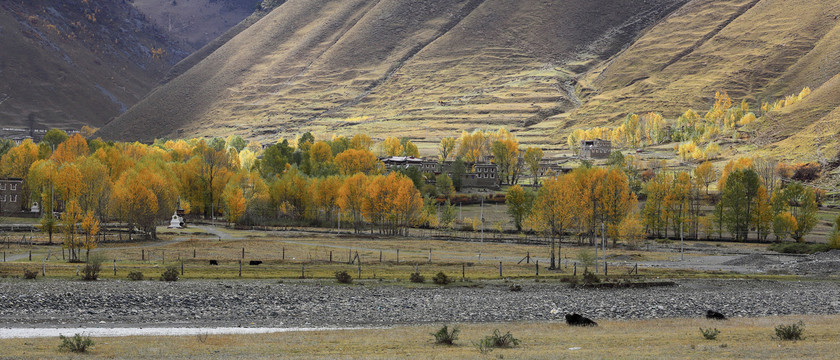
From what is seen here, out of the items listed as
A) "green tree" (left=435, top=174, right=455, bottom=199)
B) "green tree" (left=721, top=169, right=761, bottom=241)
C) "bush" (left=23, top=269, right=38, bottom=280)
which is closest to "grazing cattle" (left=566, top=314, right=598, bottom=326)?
"bush" (left=23, top=269, right=38, bottom=280)

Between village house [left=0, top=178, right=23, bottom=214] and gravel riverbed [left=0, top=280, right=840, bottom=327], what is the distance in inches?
3139

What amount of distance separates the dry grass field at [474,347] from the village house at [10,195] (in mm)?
100540

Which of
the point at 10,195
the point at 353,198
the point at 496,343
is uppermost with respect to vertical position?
the point at 353,198

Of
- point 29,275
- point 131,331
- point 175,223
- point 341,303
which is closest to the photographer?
point 131,331

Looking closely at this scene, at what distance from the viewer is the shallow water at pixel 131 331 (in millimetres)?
36969

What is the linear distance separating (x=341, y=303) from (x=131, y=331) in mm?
14873

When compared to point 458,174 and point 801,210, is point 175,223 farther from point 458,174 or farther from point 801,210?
point 801,210

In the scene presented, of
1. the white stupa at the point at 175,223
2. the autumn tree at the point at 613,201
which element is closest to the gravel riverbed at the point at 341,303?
the autumn tree at the point at 613,201

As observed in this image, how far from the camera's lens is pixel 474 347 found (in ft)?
110

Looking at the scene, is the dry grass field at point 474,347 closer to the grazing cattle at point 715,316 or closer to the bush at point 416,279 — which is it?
the grazing cattle at point 715,316

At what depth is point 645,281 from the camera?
2547 inches

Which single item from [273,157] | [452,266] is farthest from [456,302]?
[273,157]

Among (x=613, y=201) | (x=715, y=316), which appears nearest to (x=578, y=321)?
(x=715, y=316)

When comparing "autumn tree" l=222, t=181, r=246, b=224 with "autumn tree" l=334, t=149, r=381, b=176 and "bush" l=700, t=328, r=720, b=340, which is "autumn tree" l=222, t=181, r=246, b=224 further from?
"bush" l=700, t=328, r=720, b=340
